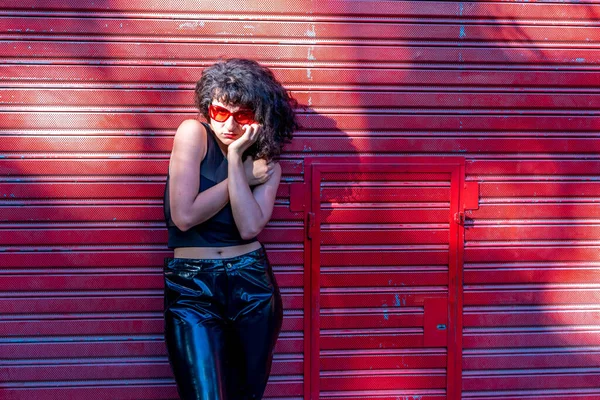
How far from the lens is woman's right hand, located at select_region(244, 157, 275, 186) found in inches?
117

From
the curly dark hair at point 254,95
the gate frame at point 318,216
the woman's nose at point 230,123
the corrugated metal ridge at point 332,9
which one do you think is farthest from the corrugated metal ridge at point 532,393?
the corrugated metal ridge at point 332,9

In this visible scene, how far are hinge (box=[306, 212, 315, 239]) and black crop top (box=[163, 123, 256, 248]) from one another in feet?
2.57

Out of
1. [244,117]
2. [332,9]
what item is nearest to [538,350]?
[244,117]

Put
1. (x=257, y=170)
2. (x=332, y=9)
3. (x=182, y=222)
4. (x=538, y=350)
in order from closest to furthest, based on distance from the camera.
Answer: (x=182, y=222) < (x=257, y=170) < (x=332, y=9) < (x=538, y=350)

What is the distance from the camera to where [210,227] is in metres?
2.83

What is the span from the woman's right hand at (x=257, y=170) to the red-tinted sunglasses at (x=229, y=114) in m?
0.23

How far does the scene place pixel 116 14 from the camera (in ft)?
11.2

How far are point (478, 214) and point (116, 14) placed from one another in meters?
2.76

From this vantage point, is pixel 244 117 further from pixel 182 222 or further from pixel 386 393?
pixel 386 393

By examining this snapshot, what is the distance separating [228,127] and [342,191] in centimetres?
106

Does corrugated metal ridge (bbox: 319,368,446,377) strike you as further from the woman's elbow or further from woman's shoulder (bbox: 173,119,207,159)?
woman's shoulder (bbox: 173,119,207,159)

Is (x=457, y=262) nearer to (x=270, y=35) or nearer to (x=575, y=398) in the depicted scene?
(x=575, y=398)

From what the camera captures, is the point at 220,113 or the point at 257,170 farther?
the point at 257,170

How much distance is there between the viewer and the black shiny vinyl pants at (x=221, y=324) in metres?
2.68
